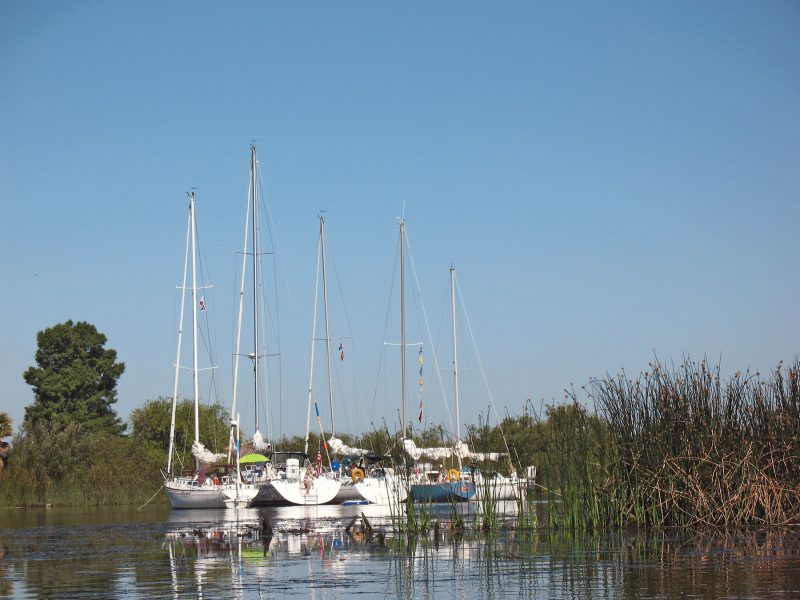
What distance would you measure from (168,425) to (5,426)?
13.3m

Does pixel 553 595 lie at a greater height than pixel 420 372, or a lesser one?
lesser

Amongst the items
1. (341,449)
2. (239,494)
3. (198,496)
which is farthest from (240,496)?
(341,449)

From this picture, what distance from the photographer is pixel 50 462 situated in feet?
188

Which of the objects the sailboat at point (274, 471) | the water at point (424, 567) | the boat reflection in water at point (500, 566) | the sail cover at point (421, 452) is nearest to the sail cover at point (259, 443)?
the sailboat at point (274, 471)

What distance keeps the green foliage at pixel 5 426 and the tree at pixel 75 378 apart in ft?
46.1

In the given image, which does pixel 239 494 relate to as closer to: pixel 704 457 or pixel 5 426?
pixel 5 426

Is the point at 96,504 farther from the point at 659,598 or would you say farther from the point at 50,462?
the point at 659,598

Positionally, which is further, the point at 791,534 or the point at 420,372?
the point at 420,372

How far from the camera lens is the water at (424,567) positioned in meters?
13.7

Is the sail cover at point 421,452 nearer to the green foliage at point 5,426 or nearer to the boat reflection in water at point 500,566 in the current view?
Result: the boat reflection in water at point 500,566

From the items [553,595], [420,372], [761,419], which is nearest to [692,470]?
[761,419]

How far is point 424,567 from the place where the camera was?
1644 cm

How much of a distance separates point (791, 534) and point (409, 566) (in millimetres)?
6846

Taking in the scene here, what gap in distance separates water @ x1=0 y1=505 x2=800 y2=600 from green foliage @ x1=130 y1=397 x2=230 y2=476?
42633mm
